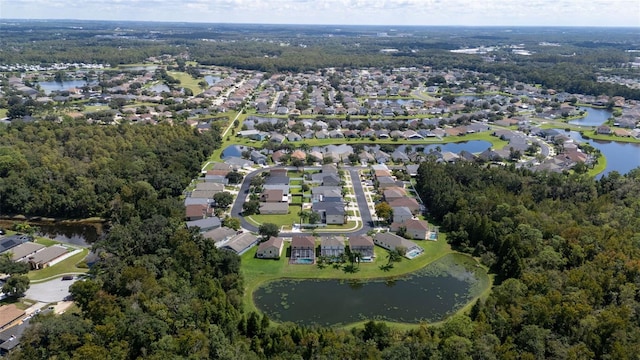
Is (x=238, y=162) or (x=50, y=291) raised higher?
(x=238, y=162)

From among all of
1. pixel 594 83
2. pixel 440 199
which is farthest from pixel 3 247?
pixel 594 83

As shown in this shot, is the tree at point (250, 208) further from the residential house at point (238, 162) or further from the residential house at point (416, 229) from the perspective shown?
the residential house at point (416, 229)

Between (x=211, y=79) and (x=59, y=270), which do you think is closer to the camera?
(x=59, y=270)

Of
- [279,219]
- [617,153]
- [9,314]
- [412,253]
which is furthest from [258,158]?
[617,153]

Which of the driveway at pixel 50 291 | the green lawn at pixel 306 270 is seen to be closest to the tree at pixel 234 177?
the green lawn at pixel 306 270

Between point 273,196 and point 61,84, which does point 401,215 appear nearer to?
point 273,196

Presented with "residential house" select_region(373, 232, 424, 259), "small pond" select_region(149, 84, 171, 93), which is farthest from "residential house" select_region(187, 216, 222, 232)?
"small pond" select_region(149, 84, 171, 93)
